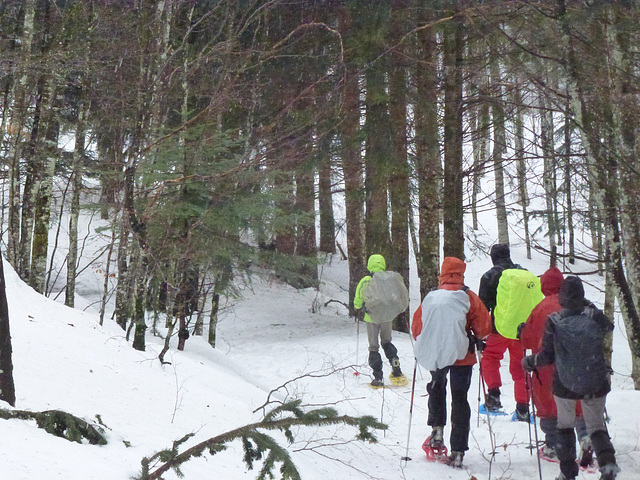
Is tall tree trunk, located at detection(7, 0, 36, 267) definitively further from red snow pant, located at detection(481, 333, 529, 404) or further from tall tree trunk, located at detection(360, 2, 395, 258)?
red snow pant, located at detection(481, 333, 529, 404)

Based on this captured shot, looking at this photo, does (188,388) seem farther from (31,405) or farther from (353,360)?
(353,360)

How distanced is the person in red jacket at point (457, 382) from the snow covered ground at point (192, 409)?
246 millimetres

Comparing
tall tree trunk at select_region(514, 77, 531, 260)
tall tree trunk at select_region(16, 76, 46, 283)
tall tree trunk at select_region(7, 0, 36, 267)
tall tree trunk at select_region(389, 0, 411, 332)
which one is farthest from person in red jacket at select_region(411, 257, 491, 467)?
tall tree trunk at select_region(16, 76, 46, 283)

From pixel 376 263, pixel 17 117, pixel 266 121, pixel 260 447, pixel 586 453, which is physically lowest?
pixel 586 453

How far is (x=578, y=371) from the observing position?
14.6ft

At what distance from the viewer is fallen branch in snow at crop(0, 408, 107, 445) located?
3207 millimetres

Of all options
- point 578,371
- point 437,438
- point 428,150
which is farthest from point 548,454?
point 428,150

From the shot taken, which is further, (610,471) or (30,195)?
(30,195)

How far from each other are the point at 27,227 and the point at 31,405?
701cm

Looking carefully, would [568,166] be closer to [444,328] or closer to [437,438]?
[444,328]

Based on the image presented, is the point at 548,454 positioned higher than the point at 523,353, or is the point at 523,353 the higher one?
the point at 523,353

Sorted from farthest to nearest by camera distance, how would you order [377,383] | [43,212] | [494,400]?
[43,212] → [377,383] → [494,400]

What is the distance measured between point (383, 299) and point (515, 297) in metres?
2.66

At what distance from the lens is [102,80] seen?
38.0ft
